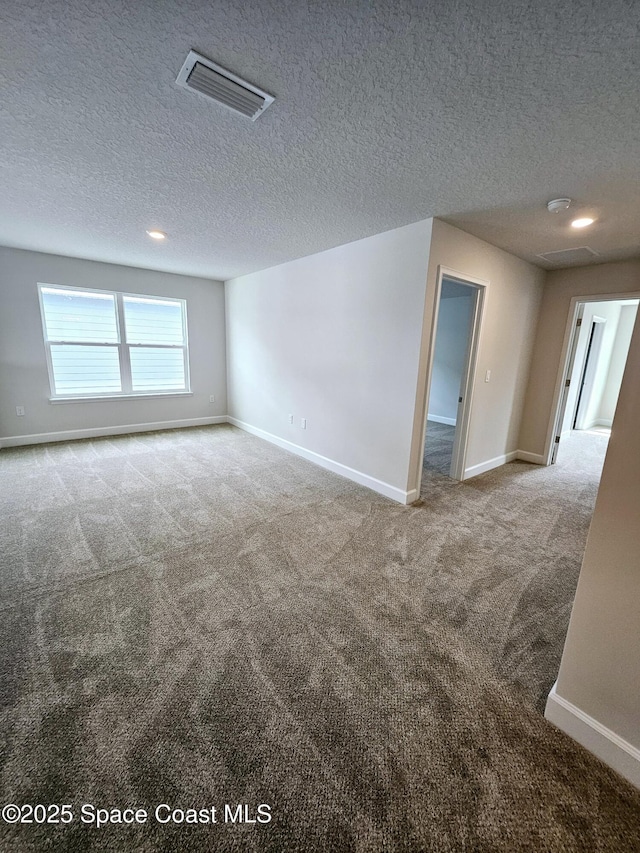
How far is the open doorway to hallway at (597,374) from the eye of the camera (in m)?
5.73

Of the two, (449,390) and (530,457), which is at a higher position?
(449,390)

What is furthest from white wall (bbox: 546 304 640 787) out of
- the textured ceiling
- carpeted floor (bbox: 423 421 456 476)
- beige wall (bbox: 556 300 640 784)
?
carpeted floor (bbox: 423 421 456 476)

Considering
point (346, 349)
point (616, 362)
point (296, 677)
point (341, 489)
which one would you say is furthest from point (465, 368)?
point (616, 362)

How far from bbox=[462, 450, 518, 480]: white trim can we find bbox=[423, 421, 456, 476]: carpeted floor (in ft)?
0.79

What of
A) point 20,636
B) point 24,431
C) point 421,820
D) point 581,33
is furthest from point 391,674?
point 24,431

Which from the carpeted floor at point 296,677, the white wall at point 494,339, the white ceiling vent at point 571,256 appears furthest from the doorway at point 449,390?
the carpeted floor at point 296,677

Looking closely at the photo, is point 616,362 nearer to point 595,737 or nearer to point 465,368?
point 465,368

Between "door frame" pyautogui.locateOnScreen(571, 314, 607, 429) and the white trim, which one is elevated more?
"door frame" pyautogui.locateOnScreen(571, 314, 607, 429)

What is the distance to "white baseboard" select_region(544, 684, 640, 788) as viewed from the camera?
1.16 m

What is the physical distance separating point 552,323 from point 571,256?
88 cm

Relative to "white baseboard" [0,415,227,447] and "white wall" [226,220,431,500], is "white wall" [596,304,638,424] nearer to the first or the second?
"white wall" [226,220,431,500]

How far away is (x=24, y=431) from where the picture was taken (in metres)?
4.55

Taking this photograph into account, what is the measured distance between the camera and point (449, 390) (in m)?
6.77

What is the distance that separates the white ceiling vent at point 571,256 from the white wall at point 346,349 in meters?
1.76
